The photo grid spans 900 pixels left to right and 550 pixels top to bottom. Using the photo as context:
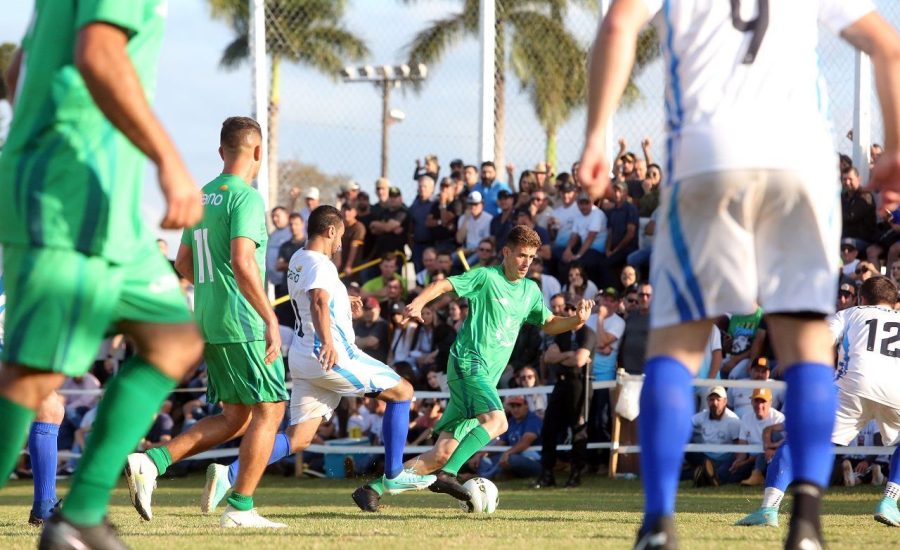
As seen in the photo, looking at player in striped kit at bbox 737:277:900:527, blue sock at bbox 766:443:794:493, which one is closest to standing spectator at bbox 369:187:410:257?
player in striped kit at bbox 737:277:900:527

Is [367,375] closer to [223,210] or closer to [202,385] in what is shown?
[223,210]

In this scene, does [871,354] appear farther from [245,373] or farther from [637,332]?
[637,332]

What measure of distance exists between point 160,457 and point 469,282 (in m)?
2.69

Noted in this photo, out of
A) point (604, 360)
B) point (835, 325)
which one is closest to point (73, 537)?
A: point (835, 325)

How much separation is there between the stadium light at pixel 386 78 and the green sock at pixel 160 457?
44.1 ft

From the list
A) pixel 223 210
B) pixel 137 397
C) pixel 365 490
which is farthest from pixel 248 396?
pixel 137 397

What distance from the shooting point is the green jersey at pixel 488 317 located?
9469 mm

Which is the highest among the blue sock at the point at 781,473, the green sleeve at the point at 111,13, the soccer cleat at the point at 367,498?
the green sleeve at the point at 111,13

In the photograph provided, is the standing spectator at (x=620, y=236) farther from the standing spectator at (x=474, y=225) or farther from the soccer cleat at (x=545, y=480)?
the soccer cleat at (x=545, y=480)

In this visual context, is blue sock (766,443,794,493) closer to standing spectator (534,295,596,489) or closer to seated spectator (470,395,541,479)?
standing spectator (534,295,596,489)

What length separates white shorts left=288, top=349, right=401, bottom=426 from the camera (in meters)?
8.84

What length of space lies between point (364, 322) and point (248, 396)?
9282mm

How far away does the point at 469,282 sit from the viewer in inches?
376

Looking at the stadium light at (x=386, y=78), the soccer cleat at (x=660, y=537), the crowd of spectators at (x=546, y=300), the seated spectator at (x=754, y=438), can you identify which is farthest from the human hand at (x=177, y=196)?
the stadium light at (x=386, y=78)
